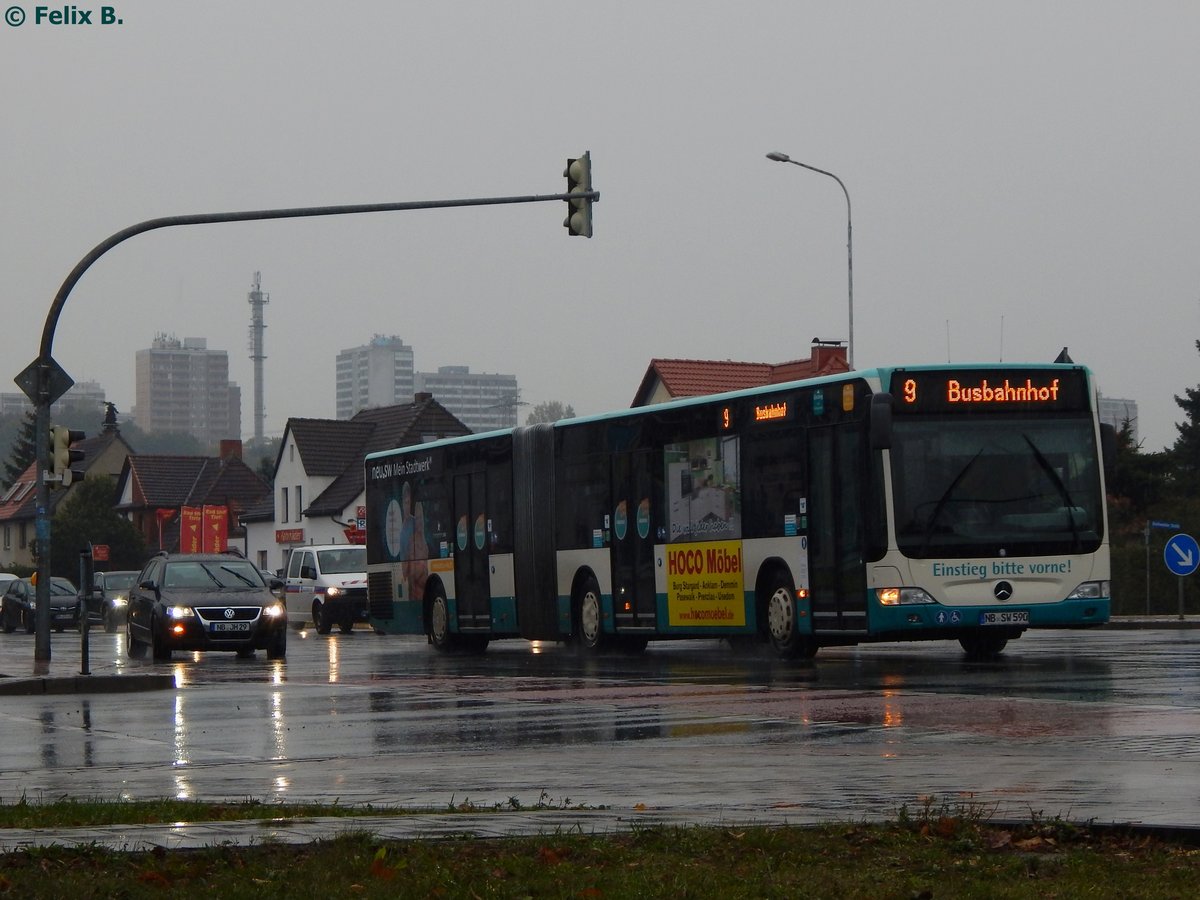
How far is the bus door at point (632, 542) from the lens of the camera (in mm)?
26953

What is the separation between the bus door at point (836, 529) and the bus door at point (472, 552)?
8892 mm

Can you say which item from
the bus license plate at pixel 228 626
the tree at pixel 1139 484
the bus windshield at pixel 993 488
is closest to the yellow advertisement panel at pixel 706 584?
the bus windshield at pixel 993 488

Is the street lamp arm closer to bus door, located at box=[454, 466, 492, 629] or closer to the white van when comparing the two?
bus door, located at box=[454, 466, 492, 629]

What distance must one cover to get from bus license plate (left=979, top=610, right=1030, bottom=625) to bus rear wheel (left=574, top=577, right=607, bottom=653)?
7.34m

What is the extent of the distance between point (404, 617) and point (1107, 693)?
60.7 ft

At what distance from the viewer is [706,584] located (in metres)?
25.5

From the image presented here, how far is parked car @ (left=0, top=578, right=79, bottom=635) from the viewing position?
A: 60.5 meters

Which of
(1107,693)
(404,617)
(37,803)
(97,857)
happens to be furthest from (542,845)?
(404,617)

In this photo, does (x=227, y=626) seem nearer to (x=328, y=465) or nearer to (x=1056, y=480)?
(x=1056, y=480)

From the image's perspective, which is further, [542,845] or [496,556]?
[496,556]

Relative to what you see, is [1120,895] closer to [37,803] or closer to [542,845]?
[542,845]

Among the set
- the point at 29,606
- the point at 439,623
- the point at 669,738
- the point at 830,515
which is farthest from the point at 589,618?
the point at 29,606

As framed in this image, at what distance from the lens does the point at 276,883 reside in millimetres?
6898

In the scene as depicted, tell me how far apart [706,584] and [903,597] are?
414cm
